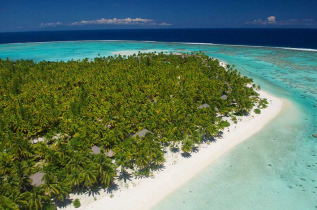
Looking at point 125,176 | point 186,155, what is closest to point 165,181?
point 125,176

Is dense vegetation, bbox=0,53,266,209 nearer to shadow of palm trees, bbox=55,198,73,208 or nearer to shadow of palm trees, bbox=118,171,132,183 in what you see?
shadow of palm trees, bbox=55,198,73,208

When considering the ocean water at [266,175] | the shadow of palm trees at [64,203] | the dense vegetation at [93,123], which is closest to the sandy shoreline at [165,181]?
the shadow of palm trees at [64,203]

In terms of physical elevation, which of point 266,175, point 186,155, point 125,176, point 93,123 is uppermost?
point 93,123

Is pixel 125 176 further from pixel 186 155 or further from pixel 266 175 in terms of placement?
pixel 266 175

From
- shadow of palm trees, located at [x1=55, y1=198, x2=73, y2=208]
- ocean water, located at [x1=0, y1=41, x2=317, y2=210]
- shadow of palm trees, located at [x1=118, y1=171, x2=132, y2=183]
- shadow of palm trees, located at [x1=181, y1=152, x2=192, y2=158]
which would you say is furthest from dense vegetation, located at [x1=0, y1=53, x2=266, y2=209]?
ocean water, located at [x1=0, y1=41, x2=317, y2=210]

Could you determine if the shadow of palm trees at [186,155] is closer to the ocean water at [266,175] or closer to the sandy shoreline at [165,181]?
the sandy shoreline at [165,181]

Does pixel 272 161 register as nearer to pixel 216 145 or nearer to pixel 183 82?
pixel 216 145
